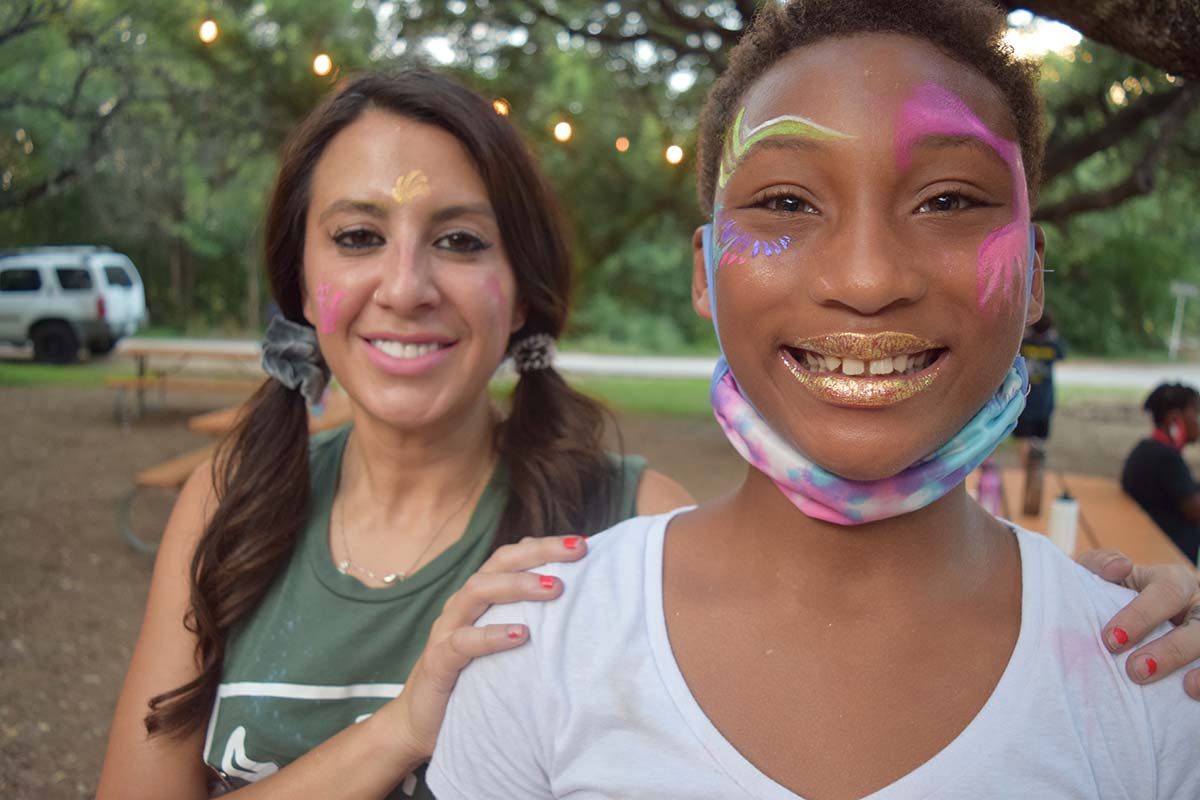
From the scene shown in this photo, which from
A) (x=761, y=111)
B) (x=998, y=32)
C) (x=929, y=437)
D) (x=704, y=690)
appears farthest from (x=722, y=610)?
(x=998, y=32)

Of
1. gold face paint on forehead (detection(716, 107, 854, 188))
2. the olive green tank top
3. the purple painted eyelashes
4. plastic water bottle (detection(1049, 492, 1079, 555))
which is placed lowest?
plastic water bottle (detection(1049, 492, 1079, 555))

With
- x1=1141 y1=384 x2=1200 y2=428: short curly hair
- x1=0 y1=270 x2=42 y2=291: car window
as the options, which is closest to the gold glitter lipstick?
x1=1141 y1=384 x2=1200 y2=428: short curly hair

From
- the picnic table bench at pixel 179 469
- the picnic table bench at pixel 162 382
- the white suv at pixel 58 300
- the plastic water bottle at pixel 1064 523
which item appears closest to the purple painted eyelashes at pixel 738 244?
the plastic water bottle at pixel 1064 523

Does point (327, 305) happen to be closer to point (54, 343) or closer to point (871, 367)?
point (871, 367)

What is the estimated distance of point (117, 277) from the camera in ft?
55.6

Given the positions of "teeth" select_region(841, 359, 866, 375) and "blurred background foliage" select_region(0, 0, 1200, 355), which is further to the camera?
"blurred background foliage" select_region(0, 0, 1200, 355)

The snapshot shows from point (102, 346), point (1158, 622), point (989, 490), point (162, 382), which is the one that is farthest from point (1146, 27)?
point (102, 346)

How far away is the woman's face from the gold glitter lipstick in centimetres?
100

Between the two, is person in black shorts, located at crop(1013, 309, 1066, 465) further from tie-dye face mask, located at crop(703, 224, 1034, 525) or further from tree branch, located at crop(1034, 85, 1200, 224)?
tie-dye face mask, located at crop(703, 224, 1034, 525)

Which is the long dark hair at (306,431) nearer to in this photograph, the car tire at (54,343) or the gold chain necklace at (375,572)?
the gold chain necklace at (375,572)

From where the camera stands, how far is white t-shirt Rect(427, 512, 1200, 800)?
1.22 meters

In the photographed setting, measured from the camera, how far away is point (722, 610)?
1426 mm

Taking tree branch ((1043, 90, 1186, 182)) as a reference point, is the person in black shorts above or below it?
below

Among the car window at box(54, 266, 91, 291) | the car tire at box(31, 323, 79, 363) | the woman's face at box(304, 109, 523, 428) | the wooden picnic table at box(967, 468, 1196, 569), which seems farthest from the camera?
the car tire at box(31, 323, 79, 363)
